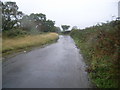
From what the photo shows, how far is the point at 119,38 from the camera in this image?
30.8ft

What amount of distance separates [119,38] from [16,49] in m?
12.3

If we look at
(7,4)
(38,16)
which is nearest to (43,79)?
(7,4)

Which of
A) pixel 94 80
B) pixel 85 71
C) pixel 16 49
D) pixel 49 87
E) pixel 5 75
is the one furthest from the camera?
pixel 16 49

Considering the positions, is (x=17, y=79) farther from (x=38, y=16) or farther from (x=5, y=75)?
(x=38, y=16)

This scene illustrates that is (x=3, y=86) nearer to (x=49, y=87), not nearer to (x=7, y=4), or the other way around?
(x=49, y=87)

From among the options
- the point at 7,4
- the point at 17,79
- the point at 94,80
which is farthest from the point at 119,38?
the point at 7,4

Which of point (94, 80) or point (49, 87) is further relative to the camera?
point (94, 80)

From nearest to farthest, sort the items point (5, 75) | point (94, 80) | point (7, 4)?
point (94, 80), point (5, 75), point (7, 4)

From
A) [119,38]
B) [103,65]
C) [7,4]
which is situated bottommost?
[103,65]

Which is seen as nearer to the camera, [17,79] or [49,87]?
[49,87]

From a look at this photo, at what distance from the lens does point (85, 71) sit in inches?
359

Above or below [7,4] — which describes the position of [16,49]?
below

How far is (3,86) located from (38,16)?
213 feet

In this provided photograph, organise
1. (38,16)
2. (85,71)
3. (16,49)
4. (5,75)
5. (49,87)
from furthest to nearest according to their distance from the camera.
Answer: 1. (38,16)
2. (16,49)
3. (85,71)
4. (5,75)
5. (49,87)
